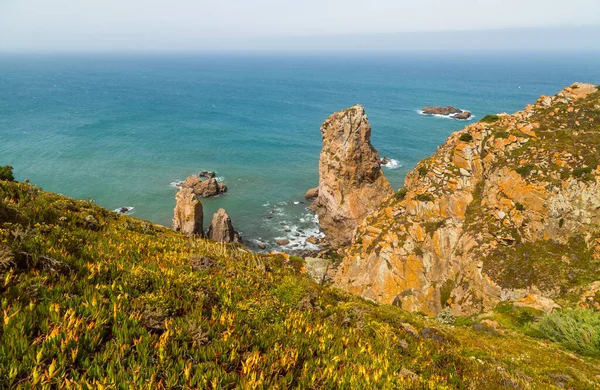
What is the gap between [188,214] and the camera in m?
52.0

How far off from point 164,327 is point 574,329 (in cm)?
2328

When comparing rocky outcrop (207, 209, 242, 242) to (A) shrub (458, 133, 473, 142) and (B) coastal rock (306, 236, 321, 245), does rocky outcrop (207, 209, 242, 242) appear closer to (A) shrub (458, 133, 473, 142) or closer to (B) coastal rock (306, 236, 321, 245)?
(B) coastal rock (306, 236, 321, 245)

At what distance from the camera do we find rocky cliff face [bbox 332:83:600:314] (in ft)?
90.6

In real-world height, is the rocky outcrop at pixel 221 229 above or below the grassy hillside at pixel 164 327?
below

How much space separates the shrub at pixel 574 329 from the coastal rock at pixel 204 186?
63738 millimetres

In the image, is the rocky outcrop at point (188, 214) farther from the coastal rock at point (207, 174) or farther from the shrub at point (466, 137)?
the shrub at point (466, 137)

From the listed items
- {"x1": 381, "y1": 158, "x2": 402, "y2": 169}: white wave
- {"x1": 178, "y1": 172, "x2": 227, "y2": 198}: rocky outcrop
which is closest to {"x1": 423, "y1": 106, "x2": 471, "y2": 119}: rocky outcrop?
{"x1": 381, "y1": 158, "x2": 402, "y2": 169}: white wave

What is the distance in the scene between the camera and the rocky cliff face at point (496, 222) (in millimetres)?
27609

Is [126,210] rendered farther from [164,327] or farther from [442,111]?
[442,111]

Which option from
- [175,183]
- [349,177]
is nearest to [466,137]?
[349,177]

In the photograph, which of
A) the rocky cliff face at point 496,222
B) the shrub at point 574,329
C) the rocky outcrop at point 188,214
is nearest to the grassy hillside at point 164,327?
the shrub at point 574,329

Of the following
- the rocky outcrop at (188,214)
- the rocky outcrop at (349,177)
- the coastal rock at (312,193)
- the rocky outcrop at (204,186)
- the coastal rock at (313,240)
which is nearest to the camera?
the rocky outcrop at (188,214)

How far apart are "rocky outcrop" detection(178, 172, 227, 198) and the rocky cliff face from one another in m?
44.6

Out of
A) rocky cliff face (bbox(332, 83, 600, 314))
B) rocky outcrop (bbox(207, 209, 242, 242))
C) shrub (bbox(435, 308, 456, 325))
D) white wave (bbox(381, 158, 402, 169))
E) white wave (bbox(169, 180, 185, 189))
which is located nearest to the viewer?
shrub (bbox(435, 308, 456, 325))
